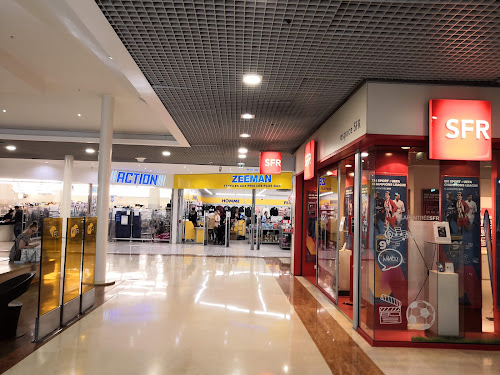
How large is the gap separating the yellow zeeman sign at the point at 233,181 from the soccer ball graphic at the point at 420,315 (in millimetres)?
9682

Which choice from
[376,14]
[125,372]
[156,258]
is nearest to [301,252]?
[156,258]

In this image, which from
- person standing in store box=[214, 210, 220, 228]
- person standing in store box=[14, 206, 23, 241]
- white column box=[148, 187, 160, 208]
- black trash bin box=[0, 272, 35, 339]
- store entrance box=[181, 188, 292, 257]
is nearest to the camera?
black trash bin box=[0, 272, 35, 339]

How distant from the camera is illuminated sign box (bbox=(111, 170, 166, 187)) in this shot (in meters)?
17.1

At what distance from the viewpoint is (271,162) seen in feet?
30.3

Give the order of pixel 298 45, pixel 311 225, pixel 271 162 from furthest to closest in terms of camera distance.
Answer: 1. pixel 271 162
2. pixel 311 225
3. pixel 298 45

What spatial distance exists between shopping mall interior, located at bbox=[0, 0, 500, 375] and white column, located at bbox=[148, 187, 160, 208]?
10.6 meters

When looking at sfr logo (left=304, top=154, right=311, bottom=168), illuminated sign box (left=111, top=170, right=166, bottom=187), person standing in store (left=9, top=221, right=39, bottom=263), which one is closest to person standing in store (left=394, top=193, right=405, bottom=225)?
sfr logo (left=304, top=154, right=311, bottom=168)

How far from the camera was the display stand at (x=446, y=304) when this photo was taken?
4.48m

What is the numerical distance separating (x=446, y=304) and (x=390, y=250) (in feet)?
2.94

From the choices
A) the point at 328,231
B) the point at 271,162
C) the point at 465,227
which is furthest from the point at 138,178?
the point at 465,227

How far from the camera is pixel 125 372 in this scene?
3.46 meters

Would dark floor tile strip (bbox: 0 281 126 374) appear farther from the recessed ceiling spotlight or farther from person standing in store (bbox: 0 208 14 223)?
person standing in store (bbox: 0 208 14 223)

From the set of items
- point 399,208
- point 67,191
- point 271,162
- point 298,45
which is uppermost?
point 298,45

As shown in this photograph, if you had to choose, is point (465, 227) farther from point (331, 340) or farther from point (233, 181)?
point (233, 181)
